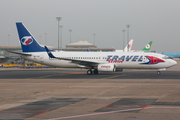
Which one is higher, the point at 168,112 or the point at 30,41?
the point at 30,41

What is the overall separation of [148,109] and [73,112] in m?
4.14

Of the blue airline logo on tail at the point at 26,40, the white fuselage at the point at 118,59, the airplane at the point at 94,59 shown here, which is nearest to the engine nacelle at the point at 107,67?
the airplane at the point at 94,59

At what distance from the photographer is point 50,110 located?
14648 mm

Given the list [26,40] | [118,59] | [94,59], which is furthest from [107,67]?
[26,40]

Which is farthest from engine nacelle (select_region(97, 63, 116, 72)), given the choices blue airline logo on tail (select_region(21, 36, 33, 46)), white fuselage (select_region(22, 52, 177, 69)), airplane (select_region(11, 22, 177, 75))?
blue airline logo on tail (select_region(21, 36, 33, 46))

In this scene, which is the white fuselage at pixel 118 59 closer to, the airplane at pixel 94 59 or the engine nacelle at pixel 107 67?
the airplane at pixel 94 59

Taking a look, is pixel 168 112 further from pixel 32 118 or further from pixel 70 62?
pixel 70 62

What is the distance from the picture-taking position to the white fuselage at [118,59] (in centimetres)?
4572

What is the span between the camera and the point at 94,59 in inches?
1896

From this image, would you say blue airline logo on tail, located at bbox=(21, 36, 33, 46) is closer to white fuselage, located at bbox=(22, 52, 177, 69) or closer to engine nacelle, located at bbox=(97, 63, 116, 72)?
white fuselage, located at bbox=(22, 52, 177, 69)

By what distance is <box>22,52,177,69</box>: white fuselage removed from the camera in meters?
45.7

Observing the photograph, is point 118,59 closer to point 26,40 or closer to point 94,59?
point 94,59

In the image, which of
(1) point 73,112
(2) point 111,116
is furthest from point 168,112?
(1) point 73,112

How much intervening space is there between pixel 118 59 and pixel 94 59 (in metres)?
4.40
